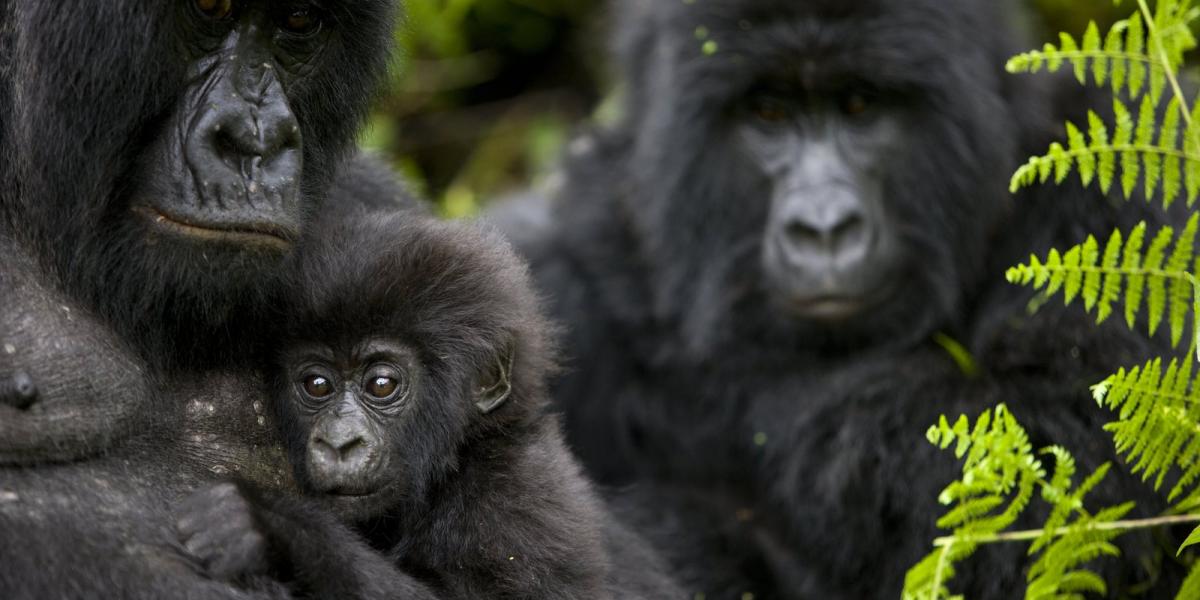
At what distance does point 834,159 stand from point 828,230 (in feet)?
0.94

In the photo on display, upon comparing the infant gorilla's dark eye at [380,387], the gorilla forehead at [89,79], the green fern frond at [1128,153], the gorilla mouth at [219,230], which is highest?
the gorilla forehead at [89,79]

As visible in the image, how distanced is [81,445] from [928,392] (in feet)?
7.75

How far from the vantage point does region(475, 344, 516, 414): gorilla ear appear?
308 centimetres

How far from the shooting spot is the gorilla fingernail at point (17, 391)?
2.60 m

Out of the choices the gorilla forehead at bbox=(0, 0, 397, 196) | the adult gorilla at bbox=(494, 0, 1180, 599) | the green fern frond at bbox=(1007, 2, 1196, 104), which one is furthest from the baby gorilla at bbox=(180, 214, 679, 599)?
the adult gorilla at bbox=(494, 0, 1180, 599)

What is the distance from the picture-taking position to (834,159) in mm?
4375

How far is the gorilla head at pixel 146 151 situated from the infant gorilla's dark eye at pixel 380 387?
35 centimetres

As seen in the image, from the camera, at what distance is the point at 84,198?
2664mm

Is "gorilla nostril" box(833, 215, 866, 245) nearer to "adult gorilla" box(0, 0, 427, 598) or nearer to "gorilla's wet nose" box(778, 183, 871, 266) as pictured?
"gorilla's wet nose" box(778, 183, 871, 266)

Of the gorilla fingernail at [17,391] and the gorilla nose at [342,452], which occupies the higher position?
the gorilla fingernail at [17,391]

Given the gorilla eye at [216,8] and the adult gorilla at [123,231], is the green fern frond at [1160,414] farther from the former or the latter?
the gorilla eye at [216,8]

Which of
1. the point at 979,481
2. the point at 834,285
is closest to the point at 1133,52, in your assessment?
the point at 979,481

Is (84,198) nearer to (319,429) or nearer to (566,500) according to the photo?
(319,429)

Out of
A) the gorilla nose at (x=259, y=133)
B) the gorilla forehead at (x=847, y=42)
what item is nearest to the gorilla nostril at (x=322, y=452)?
the gorilla nose at (x=259, y=133)
